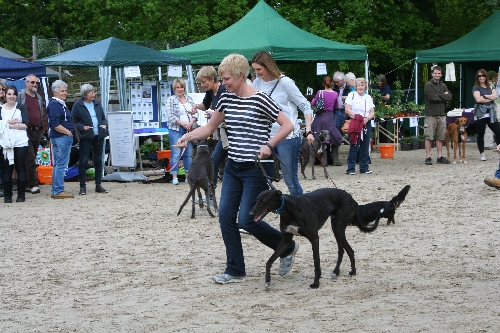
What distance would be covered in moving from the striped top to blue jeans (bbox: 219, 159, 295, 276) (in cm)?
11

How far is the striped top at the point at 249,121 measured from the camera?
645 centimetres

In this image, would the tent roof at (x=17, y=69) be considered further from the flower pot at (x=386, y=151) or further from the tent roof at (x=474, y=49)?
the tent roof at (x=474, y=49)

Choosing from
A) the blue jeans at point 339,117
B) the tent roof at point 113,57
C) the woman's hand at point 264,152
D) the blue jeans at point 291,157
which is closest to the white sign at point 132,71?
the tent roof at point 113,57

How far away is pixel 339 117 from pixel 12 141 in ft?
26.0

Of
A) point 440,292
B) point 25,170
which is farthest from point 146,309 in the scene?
point 25,170

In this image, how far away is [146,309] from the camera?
6098 mm

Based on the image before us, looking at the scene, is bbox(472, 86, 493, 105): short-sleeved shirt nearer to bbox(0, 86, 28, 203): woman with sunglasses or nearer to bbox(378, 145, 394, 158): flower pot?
bbox(378, 145, 394, 158): flower pot

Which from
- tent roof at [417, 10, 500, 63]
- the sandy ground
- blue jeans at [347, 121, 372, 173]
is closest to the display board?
the sandy ground

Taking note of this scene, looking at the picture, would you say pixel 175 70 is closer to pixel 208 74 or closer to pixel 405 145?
pixel 208 74

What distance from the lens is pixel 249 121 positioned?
6457 mm

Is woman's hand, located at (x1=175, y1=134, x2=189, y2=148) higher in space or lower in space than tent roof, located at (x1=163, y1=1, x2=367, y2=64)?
lower

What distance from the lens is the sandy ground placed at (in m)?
5.68

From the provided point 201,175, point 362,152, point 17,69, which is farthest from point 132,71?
point 201,175

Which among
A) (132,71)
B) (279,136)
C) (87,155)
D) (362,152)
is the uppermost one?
(132,71)
